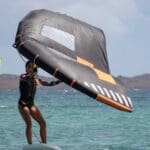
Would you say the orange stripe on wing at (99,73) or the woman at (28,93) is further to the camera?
the woman at (28,93)

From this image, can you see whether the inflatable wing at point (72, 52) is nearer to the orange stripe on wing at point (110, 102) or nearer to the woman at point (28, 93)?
the orange stripe on wing at point (110, 102)

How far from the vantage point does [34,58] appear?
10.9m

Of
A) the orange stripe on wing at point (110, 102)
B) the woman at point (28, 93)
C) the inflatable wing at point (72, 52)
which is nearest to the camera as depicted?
the orange stripe on wing at point (110, 102)

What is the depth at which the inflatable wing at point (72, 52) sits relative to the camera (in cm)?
1070

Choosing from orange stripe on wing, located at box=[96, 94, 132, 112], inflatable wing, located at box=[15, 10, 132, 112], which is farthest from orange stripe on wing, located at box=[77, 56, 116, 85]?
orange stripe on wing, located at box=[96, 94, 132, 112]

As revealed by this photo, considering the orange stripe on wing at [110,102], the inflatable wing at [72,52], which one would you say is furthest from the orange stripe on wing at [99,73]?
the orange stripe on wing at [110,102]

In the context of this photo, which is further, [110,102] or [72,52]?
[72,52]

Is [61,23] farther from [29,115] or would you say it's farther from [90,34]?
[29,115]

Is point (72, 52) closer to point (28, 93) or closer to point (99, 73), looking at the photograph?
point (99, 73)

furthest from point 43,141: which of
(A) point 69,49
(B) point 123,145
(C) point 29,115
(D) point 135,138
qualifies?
(D) point 135,138

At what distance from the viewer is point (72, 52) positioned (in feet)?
40.0

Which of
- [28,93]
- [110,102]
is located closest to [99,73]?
[110,102]

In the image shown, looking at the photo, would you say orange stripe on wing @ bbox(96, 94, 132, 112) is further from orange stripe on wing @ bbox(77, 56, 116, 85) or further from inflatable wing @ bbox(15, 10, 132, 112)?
orange stripe on wing @ bbox(77, 56, 116, 85)

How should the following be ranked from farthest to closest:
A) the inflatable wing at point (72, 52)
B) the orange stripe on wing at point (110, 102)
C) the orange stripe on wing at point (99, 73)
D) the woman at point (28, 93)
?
the woman at point (28, 93) < the orange stripe on wing at point (99, 73) < the inflatable wing at point (72, 52) < the orange stripe on wing at point (110, 102)
